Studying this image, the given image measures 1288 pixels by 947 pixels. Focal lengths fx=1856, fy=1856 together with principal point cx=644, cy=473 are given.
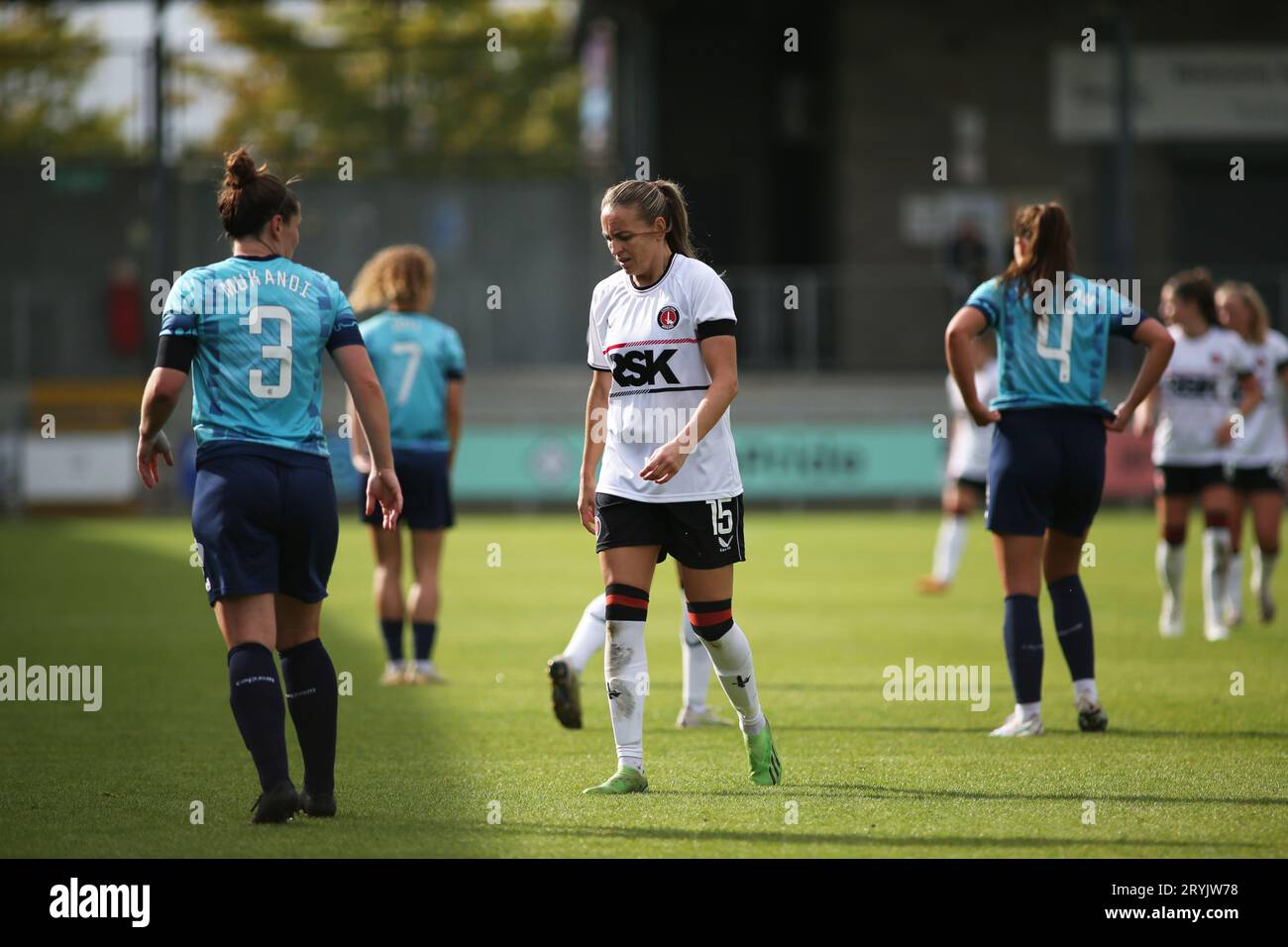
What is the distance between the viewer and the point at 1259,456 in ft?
42.1

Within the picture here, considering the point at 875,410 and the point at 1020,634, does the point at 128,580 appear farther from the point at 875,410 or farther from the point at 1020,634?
the point at 875,410

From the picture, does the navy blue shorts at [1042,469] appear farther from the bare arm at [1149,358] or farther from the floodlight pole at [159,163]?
the floodlight pole at [159,163]

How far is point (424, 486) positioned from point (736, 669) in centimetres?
354

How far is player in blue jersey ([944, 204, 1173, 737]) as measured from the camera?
25.6 feet

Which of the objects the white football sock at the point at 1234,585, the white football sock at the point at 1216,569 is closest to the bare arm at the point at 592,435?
the white football sock at the point at 1216,569

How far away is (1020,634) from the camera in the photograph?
25.7 ft

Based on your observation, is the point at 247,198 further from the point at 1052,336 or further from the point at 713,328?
the point at 1052,336

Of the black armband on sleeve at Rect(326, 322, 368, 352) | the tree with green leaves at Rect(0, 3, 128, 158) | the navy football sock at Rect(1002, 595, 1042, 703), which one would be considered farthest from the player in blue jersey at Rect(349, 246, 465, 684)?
the tree with green leaves at Rect(0, 3, 128, 158)

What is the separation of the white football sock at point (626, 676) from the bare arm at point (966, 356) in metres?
2.02

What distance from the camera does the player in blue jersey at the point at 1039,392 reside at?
7793 millimetres

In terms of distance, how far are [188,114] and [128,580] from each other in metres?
18.8

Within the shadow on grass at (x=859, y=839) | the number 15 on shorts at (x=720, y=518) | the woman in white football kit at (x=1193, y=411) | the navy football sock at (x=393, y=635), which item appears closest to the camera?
the shadow on grass at (x=859, y=839)

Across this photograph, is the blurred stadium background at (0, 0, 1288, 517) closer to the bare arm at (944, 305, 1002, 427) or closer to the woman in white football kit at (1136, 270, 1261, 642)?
the woman in white football kit at (1136, 270, 1261, 642)
